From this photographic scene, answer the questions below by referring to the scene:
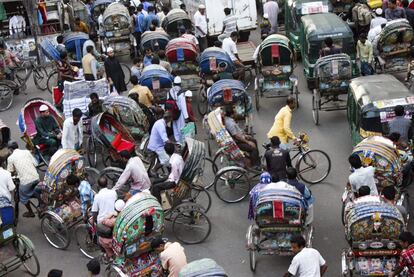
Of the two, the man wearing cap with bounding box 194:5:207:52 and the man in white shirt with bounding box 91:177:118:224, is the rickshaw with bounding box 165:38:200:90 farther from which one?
the man in white shirt with bounding box 91:177:118:224

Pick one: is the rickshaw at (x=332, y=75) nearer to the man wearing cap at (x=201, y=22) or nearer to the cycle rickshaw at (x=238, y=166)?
the cycle rickshaw at (x=238, y=166)

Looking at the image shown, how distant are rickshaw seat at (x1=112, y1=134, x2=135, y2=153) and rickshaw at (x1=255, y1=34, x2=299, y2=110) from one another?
13.4 feet

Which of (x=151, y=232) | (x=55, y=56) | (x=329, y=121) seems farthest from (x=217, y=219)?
(x=55, y=56)

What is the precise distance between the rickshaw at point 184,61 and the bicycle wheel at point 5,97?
469cm

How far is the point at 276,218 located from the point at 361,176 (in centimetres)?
175

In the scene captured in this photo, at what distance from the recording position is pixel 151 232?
36.3ft

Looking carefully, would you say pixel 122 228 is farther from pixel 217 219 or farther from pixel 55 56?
pixel 55 56

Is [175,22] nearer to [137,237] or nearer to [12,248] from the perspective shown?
[12,248]

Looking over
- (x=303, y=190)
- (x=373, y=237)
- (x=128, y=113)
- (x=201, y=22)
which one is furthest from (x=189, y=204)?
(x=201, y=22)

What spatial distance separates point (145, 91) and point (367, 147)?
582 cm

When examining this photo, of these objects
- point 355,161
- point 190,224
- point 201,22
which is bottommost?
point 190,224

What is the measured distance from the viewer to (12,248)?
12086 millimetres

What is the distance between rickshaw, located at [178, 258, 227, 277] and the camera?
32.0 ft

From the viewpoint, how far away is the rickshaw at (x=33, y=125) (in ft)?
49.5
